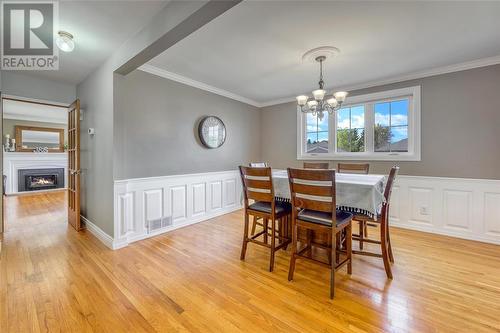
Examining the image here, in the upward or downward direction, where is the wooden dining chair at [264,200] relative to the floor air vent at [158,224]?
upward

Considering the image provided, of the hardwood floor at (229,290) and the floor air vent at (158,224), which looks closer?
the hardwood floor at (229,290)

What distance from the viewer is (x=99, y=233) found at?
3.03 m

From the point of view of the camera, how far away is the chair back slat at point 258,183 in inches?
86.4

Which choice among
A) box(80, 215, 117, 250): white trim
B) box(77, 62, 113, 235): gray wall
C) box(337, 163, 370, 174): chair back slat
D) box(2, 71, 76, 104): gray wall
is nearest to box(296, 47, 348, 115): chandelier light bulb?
box(337, 163, 370, 174): chair back slat

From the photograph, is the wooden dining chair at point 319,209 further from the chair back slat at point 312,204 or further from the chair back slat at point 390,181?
the chair back slat at point 390,181

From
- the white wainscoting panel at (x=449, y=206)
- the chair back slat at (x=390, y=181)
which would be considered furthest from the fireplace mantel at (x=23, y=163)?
the white wainscoting panel at (x=449, y=206)

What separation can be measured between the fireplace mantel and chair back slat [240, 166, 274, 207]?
7723 mm

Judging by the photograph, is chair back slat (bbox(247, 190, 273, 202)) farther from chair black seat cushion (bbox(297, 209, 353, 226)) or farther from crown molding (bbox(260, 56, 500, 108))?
crown molding (bbox(260, 56, 500, 108))

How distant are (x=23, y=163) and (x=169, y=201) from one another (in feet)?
20.7

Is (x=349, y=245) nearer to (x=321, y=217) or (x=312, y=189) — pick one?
(x=321, y=217)

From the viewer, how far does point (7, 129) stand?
6.42 m

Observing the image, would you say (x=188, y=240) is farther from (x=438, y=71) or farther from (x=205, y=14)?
(x=438, y=71)

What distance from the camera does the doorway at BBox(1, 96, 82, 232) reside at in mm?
5121

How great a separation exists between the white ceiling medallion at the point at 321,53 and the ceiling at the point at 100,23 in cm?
167
